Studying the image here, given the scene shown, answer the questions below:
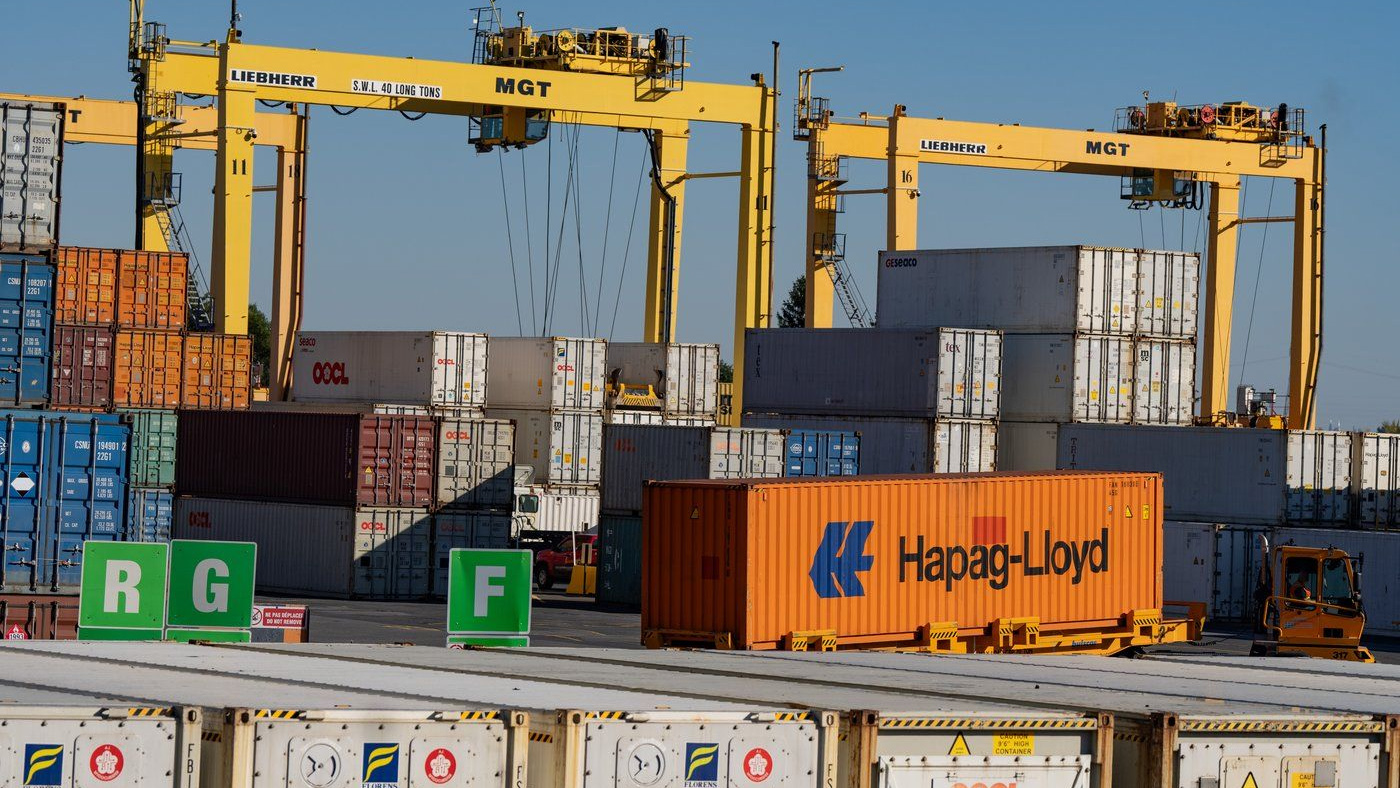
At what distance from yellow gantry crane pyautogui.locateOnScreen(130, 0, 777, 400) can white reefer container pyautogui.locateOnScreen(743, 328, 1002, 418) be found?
3.93 m

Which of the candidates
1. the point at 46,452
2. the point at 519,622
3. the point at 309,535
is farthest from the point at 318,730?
the point at 309,535

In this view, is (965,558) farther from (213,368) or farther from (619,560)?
(213,368)

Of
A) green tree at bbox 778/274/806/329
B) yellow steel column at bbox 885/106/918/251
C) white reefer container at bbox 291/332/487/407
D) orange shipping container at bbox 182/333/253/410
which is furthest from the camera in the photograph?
green tree at bbox 778/274/806/329

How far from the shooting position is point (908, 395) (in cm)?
4466

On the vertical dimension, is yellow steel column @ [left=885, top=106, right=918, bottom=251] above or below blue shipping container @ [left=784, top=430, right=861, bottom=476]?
above

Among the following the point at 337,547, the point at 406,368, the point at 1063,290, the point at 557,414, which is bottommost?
the point at 337,547

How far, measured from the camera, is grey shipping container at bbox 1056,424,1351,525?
139 feet

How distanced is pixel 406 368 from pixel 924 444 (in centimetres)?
1477

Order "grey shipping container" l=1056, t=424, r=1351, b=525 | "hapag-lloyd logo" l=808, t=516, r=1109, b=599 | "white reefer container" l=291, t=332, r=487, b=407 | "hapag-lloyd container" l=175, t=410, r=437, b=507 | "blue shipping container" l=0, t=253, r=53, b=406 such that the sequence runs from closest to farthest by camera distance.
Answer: "hapag-lloyd logo" l=808, t=516, r=1109, b=599 < "blue shipping container" l=0, t=253, r=53, b=406 < "hapag-lloyd container" l=175, t=410, r=437, b=507 < "grey shipping container" l=1056, t=424, r=1351, b=525 < "white reefer container" l=291, t=332, r=487, b=407

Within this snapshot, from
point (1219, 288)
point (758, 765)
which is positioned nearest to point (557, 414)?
point (1219, 288)

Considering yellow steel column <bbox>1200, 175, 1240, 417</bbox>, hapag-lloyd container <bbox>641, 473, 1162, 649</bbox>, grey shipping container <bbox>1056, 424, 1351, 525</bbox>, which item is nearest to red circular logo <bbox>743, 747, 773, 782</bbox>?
hapag-lloyd container <bbox>641, 473, 1162, 649</bbox>

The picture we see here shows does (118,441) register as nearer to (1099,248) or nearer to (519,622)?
(519,622)

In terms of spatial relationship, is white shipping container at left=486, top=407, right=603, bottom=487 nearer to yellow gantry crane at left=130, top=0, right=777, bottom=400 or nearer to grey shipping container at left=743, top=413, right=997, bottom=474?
yellow gantry crane at left=130, top=0, right=777, bottom=400

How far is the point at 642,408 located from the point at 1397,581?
22.6 m
